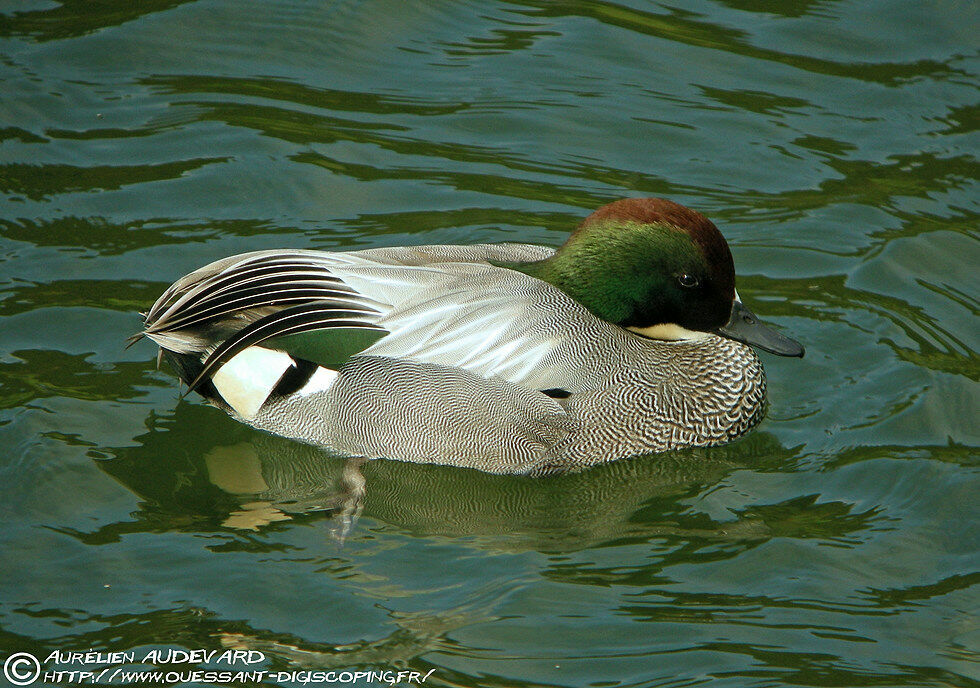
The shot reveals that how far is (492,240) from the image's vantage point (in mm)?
7965

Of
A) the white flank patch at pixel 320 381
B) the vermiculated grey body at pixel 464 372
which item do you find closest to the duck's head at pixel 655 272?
the vermiculated grey body at pixel 464 372

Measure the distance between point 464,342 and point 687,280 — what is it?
115cm

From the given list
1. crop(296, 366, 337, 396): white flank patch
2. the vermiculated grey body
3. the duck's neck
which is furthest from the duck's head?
crop(296, 366, 337, 396): white flank patch

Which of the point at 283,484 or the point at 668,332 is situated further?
the point at 668,332

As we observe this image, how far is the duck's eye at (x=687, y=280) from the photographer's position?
617 cm

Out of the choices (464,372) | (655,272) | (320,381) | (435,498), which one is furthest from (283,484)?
(655,272)

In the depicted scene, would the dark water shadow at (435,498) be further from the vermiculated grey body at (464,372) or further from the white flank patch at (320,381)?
the white flank patch at (320,381)

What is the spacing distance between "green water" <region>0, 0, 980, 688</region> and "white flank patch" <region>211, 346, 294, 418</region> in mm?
246

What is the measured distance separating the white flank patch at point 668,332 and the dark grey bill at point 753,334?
0.16m

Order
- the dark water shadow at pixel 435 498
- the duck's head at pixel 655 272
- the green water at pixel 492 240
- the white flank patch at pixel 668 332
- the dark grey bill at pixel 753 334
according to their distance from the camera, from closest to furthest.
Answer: the green water at pixel 492 240, the dark water shadow at pixel 435 498, the duck's head at pixel 655 272, the dark grey bill at pixel 753 334, the white flank patch at pixel 668 332

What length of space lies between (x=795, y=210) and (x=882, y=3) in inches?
113

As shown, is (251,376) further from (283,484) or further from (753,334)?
(753,334)

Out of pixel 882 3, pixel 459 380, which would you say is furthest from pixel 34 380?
pixel 882 3

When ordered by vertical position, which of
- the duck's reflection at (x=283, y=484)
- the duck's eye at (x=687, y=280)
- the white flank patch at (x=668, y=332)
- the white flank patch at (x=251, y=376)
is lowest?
the duck's reflection at (x=283, y=484)
